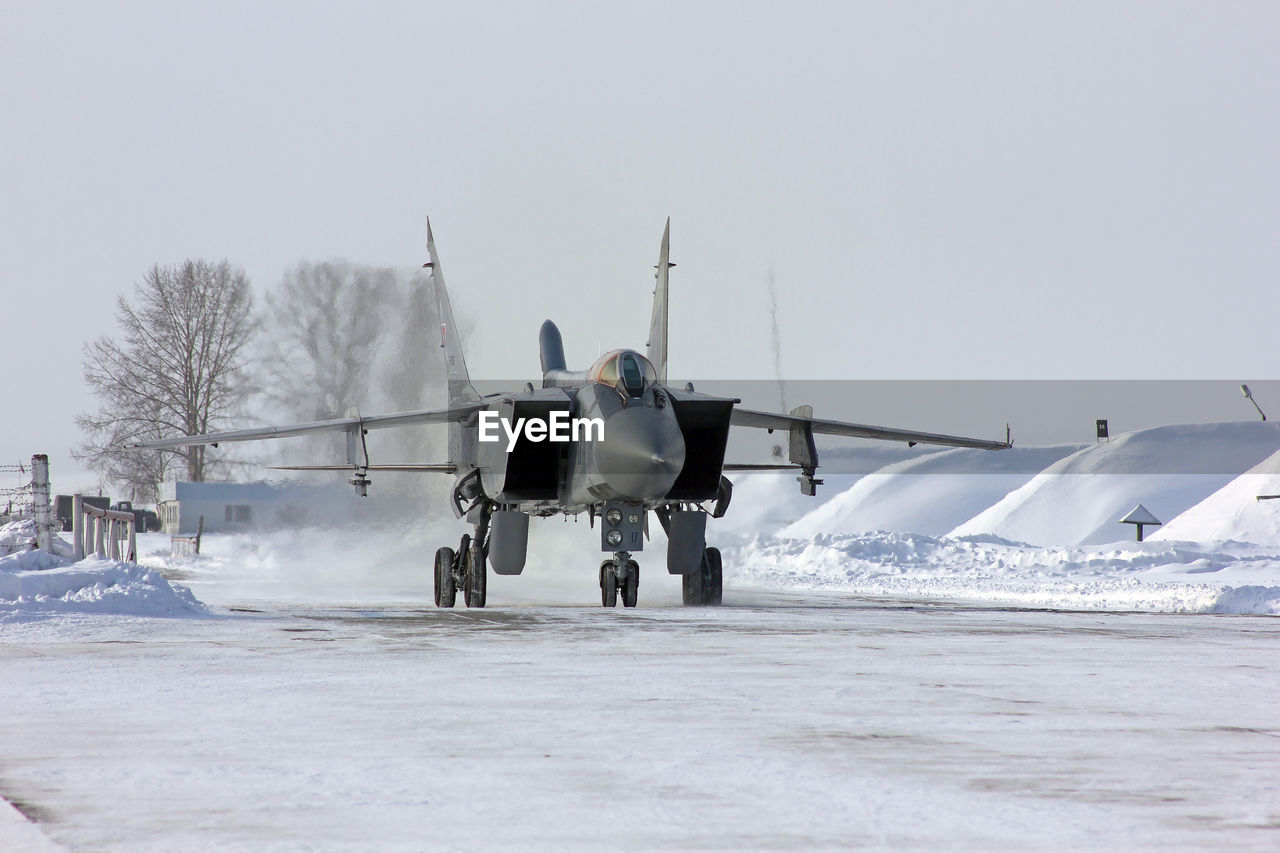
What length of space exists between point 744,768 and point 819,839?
1.09 m

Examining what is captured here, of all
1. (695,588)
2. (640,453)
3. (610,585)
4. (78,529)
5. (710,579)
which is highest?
(640,453)

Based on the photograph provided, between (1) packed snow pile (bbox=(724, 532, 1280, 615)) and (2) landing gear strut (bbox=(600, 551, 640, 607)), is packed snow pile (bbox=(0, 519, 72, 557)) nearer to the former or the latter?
(2) landing gear strut (bbox=(600, 551, 640, 607))

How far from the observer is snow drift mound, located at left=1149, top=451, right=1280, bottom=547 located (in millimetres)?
37875

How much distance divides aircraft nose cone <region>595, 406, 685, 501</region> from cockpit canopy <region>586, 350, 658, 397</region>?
315mm

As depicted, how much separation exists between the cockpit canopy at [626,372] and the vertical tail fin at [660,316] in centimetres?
314

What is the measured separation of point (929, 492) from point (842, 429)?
54006mm

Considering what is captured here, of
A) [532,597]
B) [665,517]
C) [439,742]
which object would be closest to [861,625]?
[665,517]

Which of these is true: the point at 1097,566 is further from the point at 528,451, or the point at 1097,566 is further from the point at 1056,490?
the point at 1056,490

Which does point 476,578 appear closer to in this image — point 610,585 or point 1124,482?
point 610,585

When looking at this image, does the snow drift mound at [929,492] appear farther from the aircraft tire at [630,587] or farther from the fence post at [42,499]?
the fence post at [42,499]

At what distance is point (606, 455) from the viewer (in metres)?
16.0

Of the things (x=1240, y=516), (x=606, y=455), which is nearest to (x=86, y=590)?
(x=606, y=455)

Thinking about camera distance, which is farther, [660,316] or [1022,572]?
[1022,572]

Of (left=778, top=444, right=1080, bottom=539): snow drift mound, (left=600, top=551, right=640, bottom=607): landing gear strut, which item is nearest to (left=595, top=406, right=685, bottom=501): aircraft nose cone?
(left=600, top=551, right=640, bottom=607): landing gear strut
